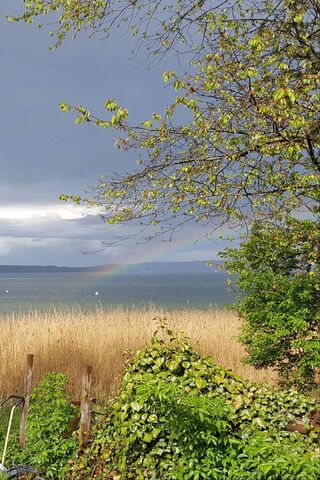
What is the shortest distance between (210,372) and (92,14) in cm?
614

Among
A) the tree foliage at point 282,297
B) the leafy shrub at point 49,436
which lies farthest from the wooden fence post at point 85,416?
the tree foliage at point 282,297

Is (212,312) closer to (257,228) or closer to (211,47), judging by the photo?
(257,228)

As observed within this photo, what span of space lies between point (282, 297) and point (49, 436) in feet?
14.6

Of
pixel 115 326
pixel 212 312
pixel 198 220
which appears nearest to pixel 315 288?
pixel 198 220

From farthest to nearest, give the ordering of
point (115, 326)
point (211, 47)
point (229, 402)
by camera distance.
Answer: point (115, 326) < point (211, 47) < point (229, 402)

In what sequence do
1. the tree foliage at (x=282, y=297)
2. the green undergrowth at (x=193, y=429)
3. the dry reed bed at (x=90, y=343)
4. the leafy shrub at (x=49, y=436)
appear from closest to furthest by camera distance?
1. the green undergrowth at (x=193, y=429)
2. the leafy shrub at (x=49, y=436)
3. the tree foliage at (x=282, y=297)
4. the dry reed bed at (x=90, y=343)

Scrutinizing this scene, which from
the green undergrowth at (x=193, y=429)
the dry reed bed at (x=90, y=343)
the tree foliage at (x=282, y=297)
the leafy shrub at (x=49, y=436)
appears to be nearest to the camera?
the green undergrowth at (x=193, y=429)

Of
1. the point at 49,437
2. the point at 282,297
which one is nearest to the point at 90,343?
the point at 282,297

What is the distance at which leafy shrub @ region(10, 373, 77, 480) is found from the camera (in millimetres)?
6473

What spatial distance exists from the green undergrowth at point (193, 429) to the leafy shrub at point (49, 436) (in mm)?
296

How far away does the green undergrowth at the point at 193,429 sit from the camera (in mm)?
4895

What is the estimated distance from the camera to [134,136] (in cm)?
819

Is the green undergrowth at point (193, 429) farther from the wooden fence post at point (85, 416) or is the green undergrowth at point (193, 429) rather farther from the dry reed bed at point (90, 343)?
the dry reed bed at point (90, 343)

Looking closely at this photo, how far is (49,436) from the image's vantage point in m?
6.93
